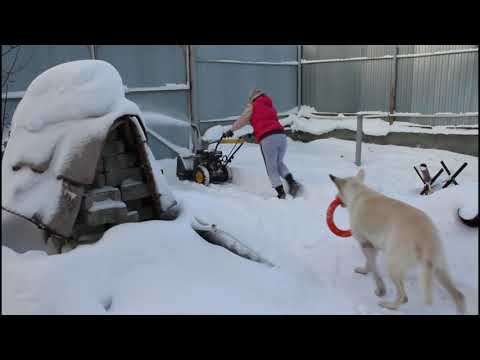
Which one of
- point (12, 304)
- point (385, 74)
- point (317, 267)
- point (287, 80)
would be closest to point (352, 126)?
point (385, 74)

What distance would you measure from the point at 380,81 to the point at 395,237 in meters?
6.89

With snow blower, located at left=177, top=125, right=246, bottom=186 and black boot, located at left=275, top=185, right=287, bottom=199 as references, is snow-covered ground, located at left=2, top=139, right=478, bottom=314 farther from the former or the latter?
snow blower, located at left=177, top=125, right=246, bottom=186

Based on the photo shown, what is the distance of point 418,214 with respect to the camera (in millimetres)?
2254

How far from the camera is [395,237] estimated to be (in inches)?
89.2

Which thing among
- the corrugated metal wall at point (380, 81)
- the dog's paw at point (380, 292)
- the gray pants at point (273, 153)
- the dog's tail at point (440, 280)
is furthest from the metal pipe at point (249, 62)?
the dog's tail at point (440, 280)

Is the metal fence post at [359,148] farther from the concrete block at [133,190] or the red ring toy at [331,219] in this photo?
the concrete block at [133,190]

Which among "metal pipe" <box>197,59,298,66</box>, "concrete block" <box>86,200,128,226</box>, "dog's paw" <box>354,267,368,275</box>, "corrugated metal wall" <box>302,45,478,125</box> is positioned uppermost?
"metal pipe" <box>197,59,298,66</box>

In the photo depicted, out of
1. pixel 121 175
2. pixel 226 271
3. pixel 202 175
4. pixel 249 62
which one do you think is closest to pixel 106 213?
pixel 121 175

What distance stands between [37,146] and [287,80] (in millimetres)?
7712

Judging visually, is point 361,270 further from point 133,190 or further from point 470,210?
point 133,190

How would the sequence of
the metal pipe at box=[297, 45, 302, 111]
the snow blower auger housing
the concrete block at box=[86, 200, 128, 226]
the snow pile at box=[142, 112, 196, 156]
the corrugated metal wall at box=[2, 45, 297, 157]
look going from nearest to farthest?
the concrete block at box=[86, 200, 128, 226], the corrugated metal wall at box=[2, 45, 297, 157], the snow blower auger housing, the snow pile at box=[142, 112, 196, 156], the metal pipe at box=[297, 45, 302, 111]

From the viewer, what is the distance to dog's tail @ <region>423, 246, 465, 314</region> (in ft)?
5.90

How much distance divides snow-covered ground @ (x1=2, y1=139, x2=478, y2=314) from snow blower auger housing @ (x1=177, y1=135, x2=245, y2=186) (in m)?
2.30

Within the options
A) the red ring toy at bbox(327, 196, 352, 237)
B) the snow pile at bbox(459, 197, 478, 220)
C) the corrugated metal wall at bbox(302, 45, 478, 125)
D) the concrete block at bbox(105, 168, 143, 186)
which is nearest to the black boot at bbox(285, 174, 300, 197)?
the red ring toy at bbox(327, 196, 352, 237)
